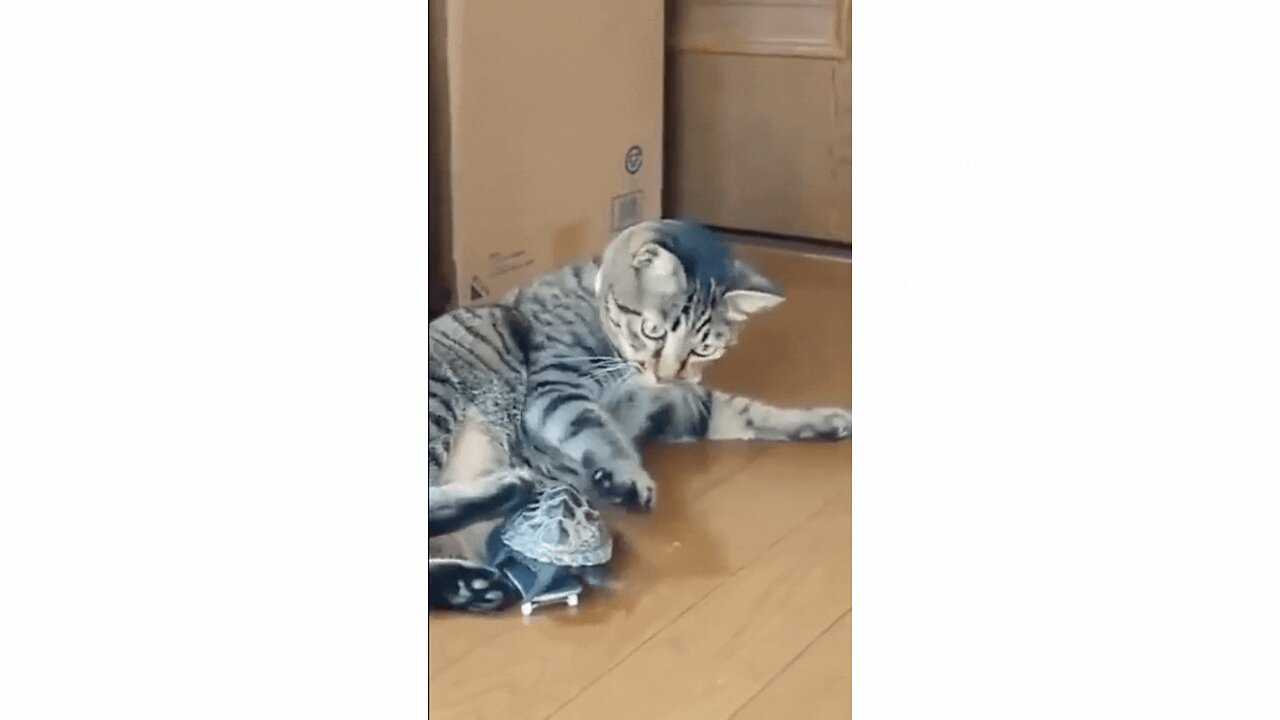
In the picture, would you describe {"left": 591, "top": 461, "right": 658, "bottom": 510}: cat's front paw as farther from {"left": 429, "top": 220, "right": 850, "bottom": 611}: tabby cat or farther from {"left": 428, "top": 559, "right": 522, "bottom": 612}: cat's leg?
{"left": 428, "top": 559, "right": 522, "bottom": 612}: cat's leg

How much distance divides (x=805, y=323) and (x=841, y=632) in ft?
0.75

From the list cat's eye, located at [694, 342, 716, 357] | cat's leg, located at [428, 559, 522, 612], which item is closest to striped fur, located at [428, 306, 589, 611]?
cat's leg, located at [428, 559, 522, 612]

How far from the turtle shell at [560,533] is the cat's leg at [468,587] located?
25mm

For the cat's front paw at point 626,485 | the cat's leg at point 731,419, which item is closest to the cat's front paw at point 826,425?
the cat's leg at point 731,419

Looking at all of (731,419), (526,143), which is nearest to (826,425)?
(731,419)

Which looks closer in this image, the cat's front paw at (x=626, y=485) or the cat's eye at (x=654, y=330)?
the cat's front paw at (x=626, y=485)

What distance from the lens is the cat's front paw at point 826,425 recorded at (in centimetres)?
80

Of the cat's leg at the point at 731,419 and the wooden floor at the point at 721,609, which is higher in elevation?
the cat's leg at the point at 731,419

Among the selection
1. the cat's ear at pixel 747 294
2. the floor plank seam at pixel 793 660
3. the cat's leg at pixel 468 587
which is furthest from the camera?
the cat's ear at pixel 747 294

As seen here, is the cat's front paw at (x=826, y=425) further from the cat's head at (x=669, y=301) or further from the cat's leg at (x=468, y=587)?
the cat's leg at (x=468, y=587)

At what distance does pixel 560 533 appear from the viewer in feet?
2.61

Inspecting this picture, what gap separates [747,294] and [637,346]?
0.10 m

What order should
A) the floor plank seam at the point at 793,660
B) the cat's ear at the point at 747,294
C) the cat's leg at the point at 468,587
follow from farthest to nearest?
the cat's ear at the point at 747,294, the cat's leg at the point at 468,587, the floor plank seam at the point at 793,660
